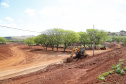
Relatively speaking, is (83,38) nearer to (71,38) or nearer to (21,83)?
(71,38)

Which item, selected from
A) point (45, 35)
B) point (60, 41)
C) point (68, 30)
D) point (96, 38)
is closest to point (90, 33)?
point (96, 38)

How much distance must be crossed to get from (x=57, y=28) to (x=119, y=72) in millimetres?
28695

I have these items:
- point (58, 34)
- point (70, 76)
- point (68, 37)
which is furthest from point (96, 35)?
point (70, 76)

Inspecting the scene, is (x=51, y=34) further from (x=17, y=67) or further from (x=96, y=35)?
(x=96, y=35)

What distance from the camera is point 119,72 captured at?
19.1ft

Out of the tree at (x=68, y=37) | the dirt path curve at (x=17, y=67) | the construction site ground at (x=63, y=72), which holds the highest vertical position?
the tree at (x=68, y=37)

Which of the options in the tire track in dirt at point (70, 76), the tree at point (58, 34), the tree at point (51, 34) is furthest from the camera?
the tree at point (51, 34)

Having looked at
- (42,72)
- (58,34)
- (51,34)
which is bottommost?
(42,72)

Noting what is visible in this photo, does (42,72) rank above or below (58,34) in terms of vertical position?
below

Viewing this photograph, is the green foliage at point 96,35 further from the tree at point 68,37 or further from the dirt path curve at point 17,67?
the dirt path curve at point 17,67

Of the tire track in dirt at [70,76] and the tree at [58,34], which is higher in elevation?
the tree at [58,34]

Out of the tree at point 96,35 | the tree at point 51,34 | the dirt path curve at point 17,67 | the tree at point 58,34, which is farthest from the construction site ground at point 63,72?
the tree at point 96,35

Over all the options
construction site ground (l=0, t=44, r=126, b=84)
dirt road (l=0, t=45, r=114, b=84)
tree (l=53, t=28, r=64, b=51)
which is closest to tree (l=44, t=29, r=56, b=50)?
→ tree (l=53, t=28, r=64, b=51)

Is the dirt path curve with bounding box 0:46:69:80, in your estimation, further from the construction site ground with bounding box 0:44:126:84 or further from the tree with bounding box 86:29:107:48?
the tree with bounding box 86:29:107:48
